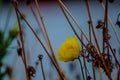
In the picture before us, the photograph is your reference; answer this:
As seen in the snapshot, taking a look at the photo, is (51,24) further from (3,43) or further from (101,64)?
(101,64)

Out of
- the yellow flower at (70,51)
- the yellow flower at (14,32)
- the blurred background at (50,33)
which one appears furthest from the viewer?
the yellow flower at (14,32)

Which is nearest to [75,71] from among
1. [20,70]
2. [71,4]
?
[20,70]

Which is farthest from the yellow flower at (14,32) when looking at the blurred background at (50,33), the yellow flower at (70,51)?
the yellow flower at (70,51)

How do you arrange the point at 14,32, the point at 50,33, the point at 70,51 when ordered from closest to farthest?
the point at 70,51
the point at 14,32
the point at 50,33

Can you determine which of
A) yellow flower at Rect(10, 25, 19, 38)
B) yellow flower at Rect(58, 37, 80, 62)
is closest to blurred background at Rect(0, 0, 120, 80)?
yellow flower at Rect(10, 25, 19, 38)

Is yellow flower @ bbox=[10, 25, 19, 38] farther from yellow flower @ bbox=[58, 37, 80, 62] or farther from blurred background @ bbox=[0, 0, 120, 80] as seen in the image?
yellow flower @ bbox=[58, 37, 80, 62]

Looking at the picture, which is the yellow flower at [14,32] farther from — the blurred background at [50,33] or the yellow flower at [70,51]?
the yellow flower at [70,51]

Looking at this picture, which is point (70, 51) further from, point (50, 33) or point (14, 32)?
point (50, 33)

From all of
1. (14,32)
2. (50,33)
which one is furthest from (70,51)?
(50,33)
